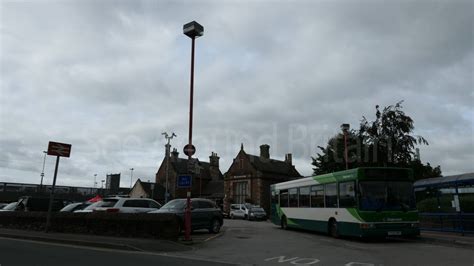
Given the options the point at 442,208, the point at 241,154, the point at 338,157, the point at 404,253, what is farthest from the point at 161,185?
the point at 404,253

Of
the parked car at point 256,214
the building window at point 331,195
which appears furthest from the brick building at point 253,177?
the building window at point 331,195

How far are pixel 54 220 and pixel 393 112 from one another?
21.1m

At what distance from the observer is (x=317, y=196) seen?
20.9m

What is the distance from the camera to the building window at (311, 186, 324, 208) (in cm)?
2040

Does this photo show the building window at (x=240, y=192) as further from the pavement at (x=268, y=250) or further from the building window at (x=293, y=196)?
the pavement at (x=268, y=250)

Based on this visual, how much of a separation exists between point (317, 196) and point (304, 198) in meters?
1.73

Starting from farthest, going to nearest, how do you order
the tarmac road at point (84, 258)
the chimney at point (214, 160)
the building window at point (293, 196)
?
1. the chimney at point (214, 160)
2. the building window at point (293, 196)
3. the tarmac road at point (84, 258)

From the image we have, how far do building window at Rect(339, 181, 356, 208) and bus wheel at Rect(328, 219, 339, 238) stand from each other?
4.03 feet

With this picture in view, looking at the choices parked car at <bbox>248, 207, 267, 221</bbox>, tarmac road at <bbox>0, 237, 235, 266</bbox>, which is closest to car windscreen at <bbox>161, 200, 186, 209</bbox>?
tarmac road at <bbox>0, 237, 235, 266</bbox>

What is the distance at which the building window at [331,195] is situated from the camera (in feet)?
62.4

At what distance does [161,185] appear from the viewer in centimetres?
8312

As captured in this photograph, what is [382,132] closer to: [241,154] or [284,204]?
[284,204]

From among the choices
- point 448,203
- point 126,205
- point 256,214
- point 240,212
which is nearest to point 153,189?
point 240,212

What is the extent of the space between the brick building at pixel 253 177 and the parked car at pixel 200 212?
44488 millimetres
